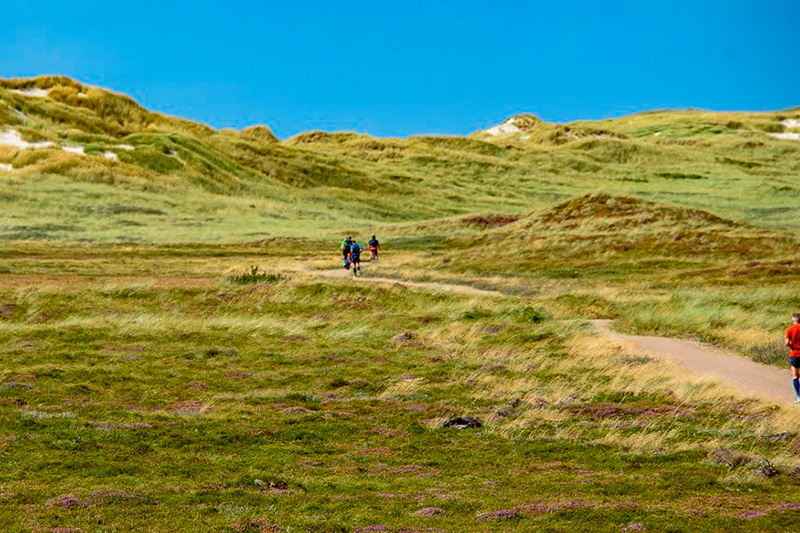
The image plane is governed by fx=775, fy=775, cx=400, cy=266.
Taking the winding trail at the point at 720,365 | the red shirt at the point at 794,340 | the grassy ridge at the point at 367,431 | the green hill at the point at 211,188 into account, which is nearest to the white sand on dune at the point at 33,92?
the green hill at the point at 211,188

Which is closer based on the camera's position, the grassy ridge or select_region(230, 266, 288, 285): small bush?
the grassy ridge

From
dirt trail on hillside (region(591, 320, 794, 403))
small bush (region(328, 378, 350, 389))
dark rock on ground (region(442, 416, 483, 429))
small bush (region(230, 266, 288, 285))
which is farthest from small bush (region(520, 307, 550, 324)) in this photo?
small bush (region(230, 266, 288, 285))

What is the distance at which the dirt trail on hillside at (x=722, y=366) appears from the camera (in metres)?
20.4

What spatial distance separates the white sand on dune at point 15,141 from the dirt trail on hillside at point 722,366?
15157 cm

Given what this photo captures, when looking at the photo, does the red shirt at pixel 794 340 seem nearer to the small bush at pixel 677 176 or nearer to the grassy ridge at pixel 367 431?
the grassy ridge at pixel 367 431

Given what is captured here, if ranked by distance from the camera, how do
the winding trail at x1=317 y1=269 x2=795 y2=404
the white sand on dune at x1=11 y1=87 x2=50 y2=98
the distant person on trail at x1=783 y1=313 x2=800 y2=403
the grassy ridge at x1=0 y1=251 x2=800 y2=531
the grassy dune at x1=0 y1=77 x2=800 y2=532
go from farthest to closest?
the white sand on dune at x1=11 y1=87 x2=50 y2=98, the winding trail at x1=317 y1=269 x2=795 y2=404, the distant person on trail at x1=783 y1=313 x2=800 y2=403, the grassy dune at x1=0 y1=77 x2=800 y2=532, the grassy ridge at x1=0 y1=251 x2=800 y2=531

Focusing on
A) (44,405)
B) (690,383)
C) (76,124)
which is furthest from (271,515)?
(76,124)

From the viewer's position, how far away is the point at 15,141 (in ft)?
513

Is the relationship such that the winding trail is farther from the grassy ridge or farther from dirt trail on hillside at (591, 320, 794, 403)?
the grassy ridge

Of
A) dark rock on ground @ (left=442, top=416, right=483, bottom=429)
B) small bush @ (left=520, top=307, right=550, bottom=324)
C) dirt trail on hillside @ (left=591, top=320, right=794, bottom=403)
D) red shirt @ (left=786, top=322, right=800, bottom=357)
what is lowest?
dark rock on ground @ (left=442, top=416, right=483, bottom=429)

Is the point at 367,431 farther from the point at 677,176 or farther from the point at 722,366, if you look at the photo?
the point at 677,176

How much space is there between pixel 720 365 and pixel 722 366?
221mm

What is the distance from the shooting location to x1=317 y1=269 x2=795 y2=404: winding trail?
20.4 m

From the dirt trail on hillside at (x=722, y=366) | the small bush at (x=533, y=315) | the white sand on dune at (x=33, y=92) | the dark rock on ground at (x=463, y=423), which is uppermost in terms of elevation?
the white sand on dune at (x=33, y=92)
